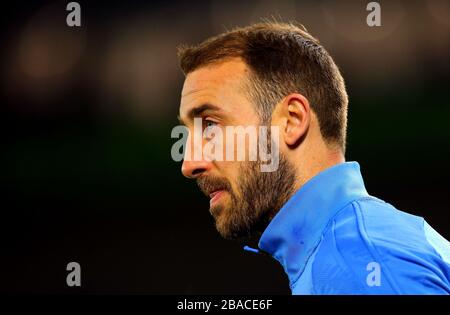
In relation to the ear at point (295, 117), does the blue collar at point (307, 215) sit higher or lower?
lower

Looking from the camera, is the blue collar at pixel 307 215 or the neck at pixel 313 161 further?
the neck at pixel 313 161

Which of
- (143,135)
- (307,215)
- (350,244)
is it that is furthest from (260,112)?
(143,135)

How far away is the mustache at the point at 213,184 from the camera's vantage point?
0.97m

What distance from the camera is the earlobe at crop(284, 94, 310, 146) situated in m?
0.95

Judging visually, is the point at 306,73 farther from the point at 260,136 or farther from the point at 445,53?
the point at 445,53

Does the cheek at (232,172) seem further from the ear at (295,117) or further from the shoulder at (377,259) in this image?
the shoulder at (377,259)

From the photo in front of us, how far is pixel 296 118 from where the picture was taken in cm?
96

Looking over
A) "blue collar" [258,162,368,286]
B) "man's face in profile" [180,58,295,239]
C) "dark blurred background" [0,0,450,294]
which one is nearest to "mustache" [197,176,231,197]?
"man's face in profile" [180,58,295,239]

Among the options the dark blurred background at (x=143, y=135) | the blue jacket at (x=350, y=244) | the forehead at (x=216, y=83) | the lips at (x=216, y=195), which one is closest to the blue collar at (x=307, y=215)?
the blue jacket at (x=350, y=244)

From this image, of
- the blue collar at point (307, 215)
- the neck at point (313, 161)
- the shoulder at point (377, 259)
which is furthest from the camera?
the neck at point (313, 161)

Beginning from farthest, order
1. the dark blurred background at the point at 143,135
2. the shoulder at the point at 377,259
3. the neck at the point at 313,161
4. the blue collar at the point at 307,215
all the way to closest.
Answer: the dark blurred background at the point at 143,135 → the neck at the point at 313,161 → the blue collar at the point at 307,215 → the shoulder at the point at 377,259

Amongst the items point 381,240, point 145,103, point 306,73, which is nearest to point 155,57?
point 145,103

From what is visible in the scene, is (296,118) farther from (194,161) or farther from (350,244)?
(350,244)

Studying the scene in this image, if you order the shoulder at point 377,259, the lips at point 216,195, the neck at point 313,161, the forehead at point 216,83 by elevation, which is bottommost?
the shoulder at point 377,259
